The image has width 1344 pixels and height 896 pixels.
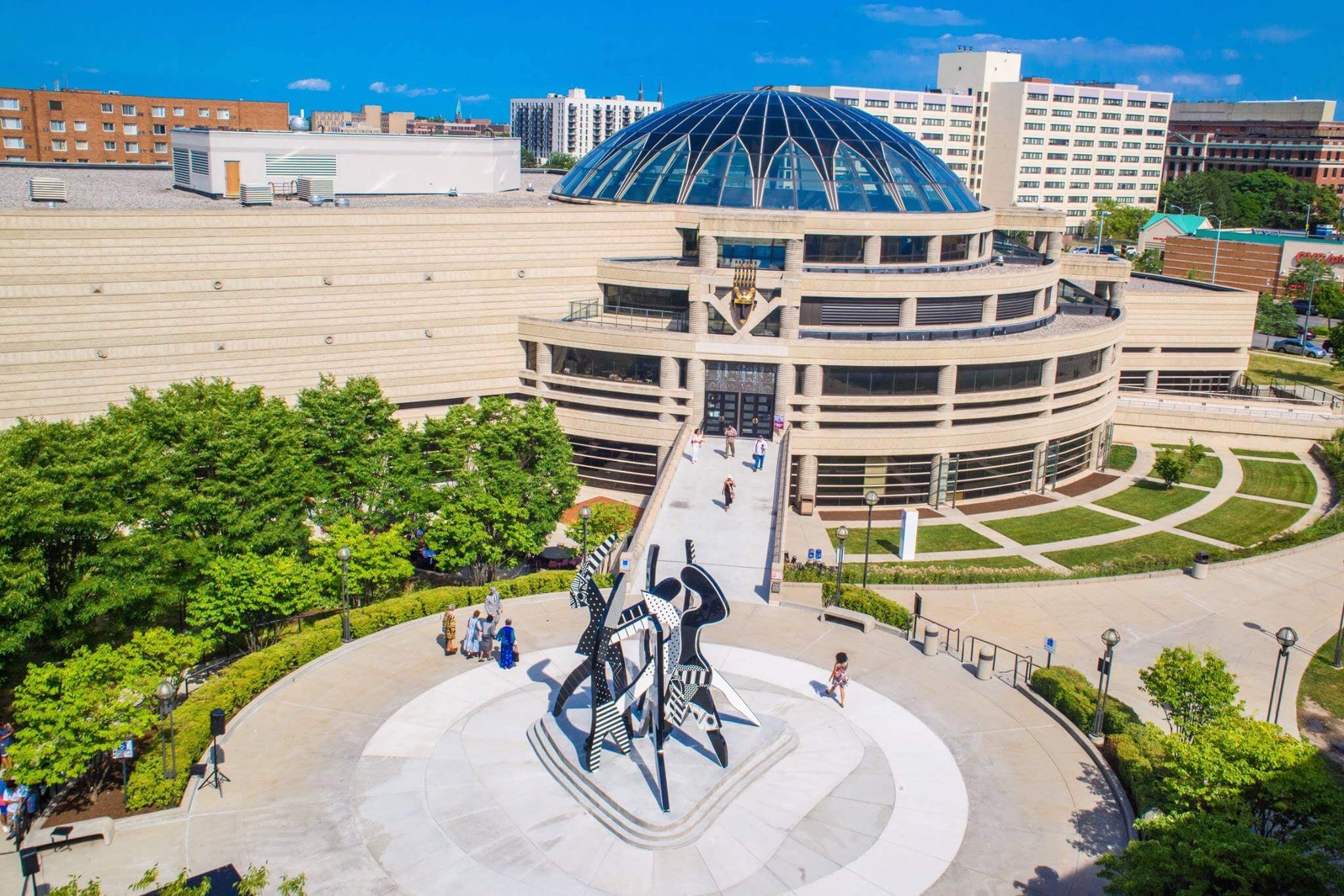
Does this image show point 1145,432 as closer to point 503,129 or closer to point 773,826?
point 773,826

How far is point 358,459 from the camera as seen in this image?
44.4 m

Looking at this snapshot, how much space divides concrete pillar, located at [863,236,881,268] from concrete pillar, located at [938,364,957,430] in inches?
363

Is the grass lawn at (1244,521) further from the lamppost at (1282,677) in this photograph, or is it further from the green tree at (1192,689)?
the green tree at (1192,689)

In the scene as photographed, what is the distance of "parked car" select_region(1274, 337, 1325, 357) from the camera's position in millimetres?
101688

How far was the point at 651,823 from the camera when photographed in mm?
26703

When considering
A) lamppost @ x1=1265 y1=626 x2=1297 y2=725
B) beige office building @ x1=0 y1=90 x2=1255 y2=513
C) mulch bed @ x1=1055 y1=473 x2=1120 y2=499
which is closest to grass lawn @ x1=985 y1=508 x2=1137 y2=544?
mulch bed @ x1=1055 y1=473 x2=1120 y2=499

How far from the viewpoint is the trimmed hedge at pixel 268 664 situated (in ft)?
92.0

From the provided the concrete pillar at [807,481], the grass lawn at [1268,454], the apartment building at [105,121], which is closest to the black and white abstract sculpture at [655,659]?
the concrete pillar at [807,481]

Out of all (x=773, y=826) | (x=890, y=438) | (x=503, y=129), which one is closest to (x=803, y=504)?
(x=890, y=438)

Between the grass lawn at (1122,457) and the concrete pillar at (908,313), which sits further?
the grass lawn at (1122,457)

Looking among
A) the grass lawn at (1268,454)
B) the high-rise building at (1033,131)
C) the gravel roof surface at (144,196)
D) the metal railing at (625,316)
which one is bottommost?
the grass lawn at (1268,454)

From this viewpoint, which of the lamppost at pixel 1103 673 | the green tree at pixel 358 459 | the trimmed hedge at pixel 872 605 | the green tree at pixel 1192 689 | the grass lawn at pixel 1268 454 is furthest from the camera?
the grass lawn at pixel 1268 454

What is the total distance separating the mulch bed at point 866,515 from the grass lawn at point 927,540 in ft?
3.89

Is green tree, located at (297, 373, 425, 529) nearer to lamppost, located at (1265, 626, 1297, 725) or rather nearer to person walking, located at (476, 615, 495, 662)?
person walking, located at (476, 615, 495, 662)
